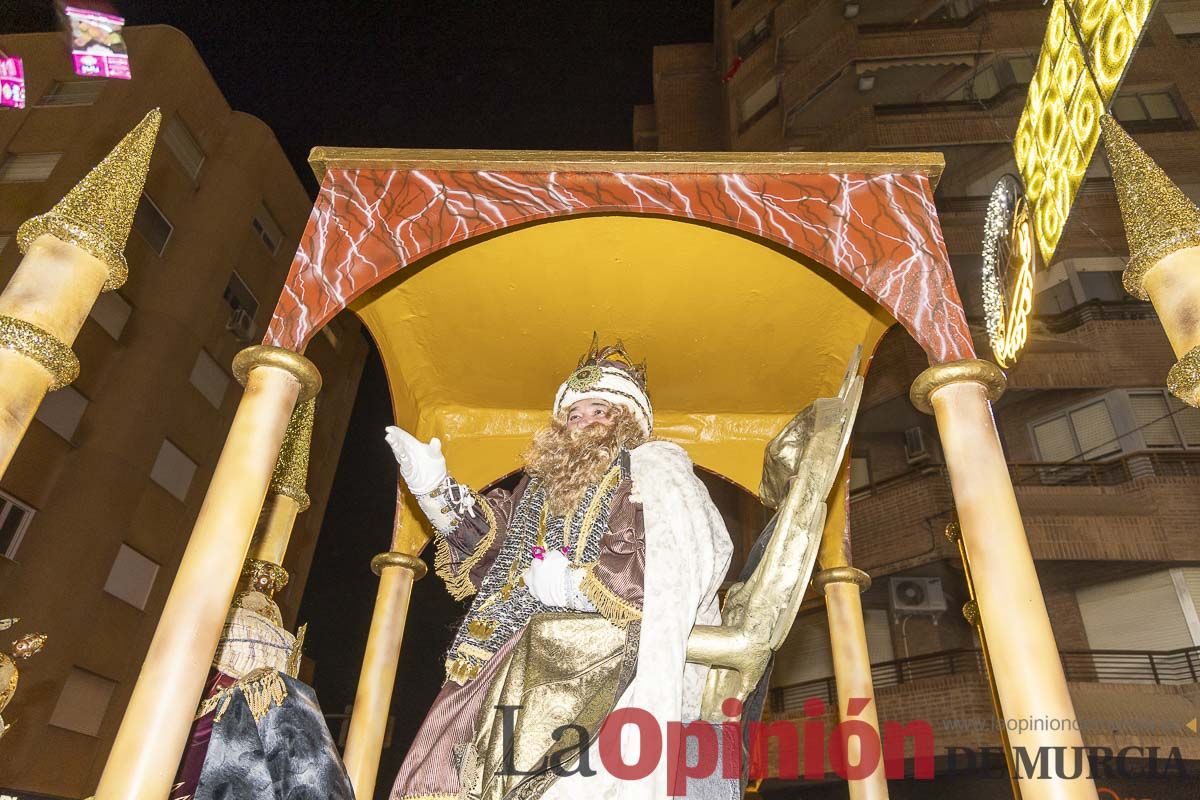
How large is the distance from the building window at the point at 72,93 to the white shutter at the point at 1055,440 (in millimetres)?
20337

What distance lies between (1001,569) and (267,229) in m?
20.2

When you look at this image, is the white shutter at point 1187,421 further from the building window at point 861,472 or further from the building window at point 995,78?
the building window at point 995,78

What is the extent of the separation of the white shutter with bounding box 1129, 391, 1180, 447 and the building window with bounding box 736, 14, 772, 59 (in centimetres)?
1375

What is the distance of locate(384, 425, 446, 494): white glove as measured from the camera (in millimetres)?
3678

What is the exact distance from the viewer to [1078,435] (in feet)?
50.9

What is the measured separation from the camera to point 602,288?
4996 mm

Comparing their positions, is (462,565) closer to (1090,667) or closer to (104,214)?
(104,214)

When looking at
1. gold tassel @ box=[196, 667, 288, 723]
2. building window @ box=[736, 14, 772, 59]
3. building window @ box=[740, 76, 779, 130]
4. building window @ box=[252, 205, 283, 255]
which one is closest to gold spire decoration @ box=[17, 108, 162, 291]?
gold tassel @ box=[196, 667, 288, 723]

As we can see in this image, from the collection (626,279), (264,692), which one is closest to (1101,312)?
(626,279)

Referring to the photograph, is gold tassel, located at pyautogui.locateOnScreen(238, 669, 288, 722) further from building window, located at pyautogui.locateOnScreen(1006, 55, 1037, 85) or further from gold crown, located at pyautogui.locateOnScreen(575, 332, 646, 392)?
building window, located at pyautogui.locateOnScreen(1006, 55, 1037, 85)

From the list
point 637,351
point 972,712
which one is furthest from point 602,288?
point 972,712

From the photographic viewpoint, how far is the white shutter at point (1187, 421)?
47.7 ft

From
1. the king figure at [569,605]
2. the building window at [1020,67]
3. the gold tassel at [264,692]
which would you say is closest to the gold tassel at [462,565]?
the king figure at [569,605]

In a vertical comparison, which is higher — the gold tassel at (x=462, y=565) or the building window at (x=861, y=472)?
the building window at (x=861, y=472)
